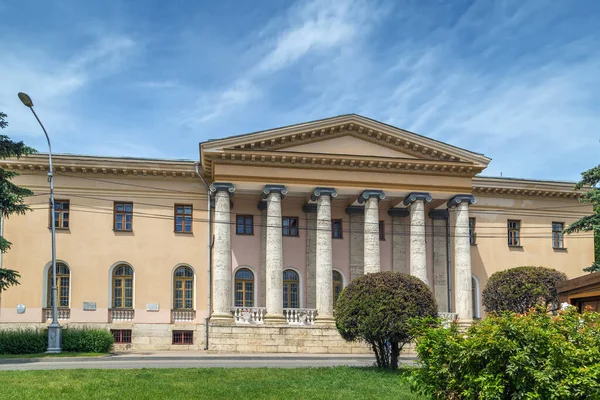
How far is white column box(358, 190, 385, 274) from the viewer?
32.8m

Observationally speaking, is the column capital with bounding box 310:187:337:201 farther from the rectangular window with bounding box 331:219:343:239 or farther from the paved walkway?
the paved walkway

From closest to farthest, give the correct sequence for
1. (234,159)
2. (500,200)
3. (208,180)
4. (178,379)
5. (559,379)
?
(559,379)
(178,379)
(234,159)
(208,180)
(500,200)

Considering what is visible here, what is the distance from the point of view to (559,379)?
9742mm

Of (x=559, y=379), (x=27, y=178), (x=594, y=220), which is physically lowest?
(x=559, y=379)

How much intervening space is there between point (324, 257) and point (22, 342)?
13891 mm

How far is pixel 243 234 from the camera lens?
1375 inches

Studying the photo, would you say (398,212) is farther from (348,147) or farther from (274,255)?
(274,255)

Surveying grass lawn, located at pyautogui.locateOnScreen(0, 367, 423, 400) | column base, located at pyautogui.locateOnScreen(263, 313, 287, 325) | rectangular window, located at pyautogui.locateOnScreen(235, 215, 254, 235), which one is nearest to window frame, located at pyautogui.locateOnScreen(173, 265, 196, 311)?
rectangular window, located at pyautogui.locateOnScreen(235, 215, 254, 235)

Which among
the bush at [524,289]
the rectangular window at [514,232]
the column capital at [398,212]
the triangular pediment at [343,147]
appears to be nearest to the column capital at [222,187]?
the triangular pediment at [343,147]

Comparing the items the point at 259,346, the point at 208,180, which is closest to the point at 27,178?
the point at 208,180

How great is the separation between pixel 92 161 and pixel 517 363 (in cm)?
2731

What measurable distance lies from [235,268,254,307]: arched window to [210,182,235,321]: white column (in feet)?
9.59

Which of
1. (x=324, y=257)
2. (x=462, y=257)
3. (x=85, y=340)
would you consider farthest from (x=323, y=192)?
(x=85, y=340)

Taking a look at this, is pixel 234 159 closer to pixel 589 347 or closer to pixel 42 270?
pixel 42 270
